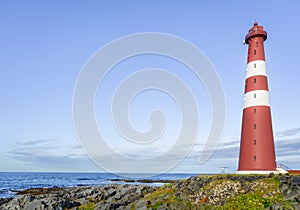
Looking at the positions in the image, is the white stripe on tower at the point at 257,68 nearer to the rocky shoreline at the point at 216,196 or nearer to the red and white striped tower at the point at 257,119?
the red and white striped tower at the point at 257,119

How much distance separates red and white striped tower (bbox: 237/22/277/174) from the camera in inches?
1008

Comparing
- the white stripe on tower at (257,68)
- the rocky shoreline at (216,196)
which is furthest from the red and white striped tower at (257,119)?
the rocky shoreline at (216,196)

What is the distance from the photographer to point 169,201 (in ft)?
74.9

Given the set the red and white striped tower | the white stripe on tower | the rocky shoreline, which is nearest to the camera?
the rocky shoreline

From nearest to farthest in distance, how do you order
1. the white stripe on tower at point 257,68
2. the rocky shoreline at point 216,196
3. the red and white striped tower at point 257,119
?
the rocky shoreline at point 216,196 → the red and white striped tower at point 257,119 → the white stripe on tower at point 257,68

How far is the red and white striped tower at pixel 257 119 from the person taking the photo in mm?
25609

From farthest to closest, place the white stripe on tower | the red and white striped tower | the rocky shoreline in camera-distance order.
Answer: the white stripe on tower < the red and white striped tower < the rocky shoreline

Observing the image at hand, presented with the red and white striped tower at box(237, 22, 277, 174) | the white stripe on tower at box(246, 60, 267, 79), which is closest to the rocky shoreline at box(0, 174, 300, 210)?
the red and white striped tower at box(237, 22, 277, 174)

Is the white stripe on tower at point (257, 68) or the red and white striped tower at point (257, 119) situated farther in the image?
the white stripe on tower at point (257, 68)

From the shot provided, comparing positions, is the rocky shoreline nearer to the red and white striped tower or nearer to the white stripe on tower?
the red and white striped tower

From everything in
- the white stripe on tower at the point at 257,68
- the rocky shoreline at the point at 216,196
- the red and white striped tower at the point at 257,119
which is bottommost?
the rocky shoreline at the point at 216,196

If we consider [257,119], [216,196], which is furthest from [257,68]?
[216,196]

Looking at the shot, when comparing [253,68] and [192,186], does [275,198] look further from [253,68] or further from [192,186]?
[253,68]

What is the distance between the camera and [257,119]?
2608cm
